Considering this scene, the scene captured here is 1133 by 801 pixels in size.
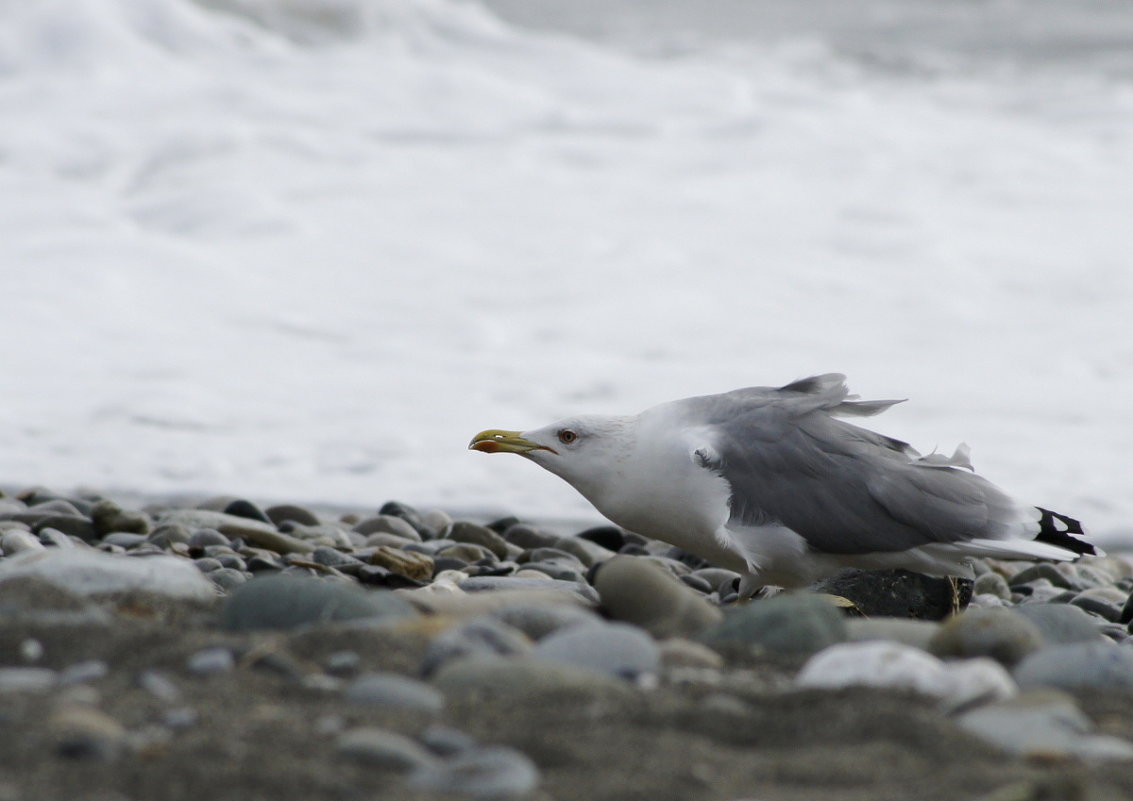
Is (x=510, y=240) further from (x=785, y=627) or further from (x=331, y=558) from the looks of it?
(x=785, y=627)

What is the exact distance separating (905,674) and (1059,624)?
0.99m

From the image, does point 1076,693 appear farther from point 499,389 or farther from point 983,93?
point 983,93

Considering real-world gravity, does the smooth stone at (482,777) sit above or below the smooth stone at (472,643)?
below

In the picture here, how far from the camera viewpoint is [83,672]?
8.20ft

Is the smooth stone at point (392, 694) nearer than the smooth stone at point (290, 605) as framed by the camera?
Yes

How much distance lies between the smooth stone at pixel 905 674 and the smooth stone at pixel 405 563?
227cm

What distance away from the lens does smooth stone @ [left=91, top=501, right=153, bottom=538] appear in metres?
5.32

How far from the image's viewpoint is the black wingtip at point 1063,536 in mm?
4594

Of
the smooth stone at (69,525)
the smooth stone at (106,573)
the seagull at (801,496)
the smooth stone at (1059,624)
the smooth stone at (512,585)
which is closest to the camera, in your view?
the smooth stone at (106,573)

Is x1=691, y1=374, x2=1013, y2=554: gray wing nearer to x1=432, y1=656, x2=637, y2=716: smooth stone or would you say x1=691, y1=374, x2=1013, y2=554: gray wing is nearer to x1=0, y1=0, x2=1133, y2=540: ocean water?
x1=432, y1=656, x2=637, y2=716: smooth stone

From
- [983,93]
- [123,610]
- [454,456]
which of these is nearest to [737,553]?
[123,610]

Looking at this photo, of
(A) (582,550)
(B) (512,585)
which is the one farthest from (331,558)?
(A) (582,550)

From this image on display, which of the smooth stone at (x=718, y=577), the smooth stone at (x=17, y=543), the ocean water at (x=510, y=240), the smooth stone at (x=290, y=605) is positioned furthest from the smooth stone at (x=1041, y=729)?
the ocean water at (x=510, y=240)

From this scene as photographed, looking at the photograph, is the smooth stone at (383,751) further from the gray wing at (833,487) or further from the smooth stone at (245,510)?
the smooth stone at (245,510)
